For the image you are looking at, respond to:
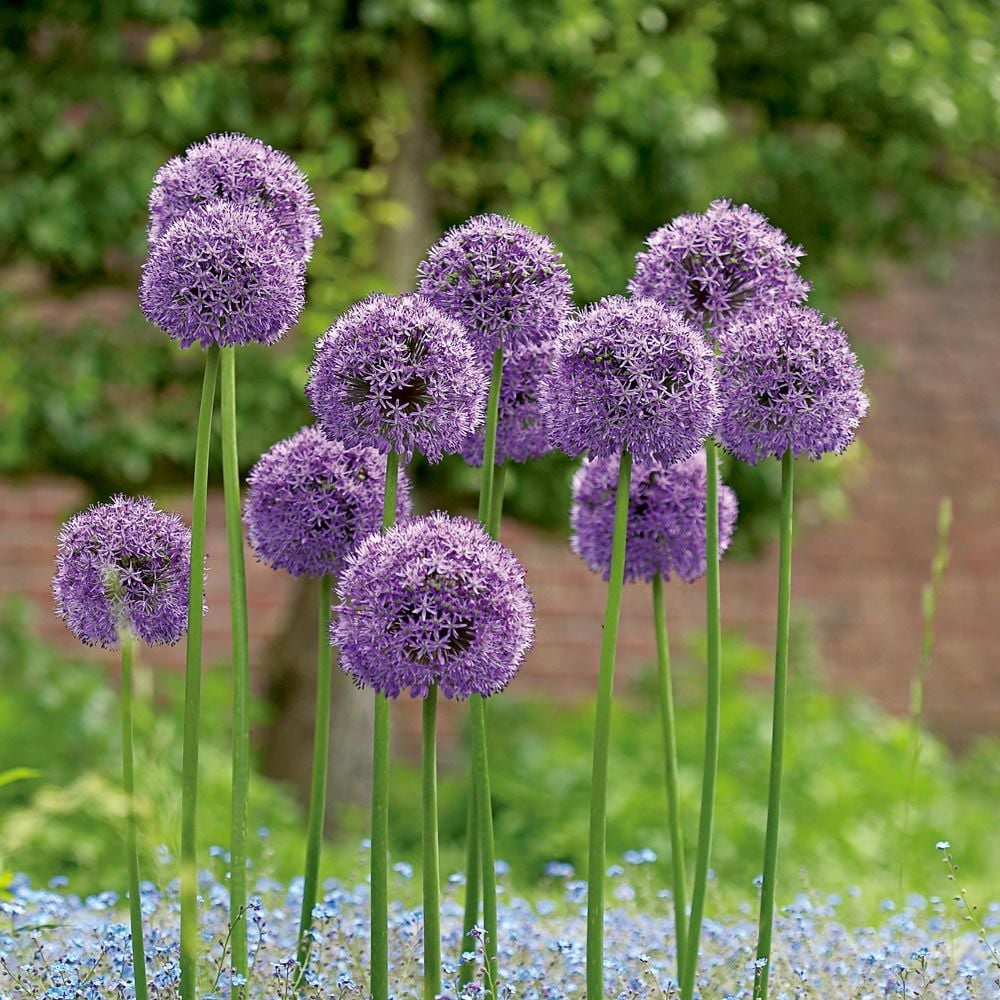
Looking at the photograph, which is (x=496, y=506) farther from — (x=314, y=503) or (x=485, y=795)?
(x=485, y=795)

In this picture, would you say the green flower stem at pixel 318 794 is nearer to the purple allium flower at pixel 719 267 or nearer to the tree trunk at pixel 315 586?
the purple allium flower at pixel 719 267

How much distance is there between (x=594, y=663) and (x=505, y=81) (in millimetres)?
3411

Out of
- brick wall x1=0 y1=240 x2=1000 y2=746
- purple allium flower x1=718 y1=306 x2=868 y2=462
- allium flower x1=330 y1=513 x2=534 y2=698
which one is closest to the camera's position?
allium flower x1=330 y1=513 x2=534 y2=698

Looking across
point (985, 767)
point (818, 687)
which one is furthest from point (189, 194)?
point (985, 767)

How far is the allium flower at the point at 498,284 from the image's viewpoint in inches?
86.9

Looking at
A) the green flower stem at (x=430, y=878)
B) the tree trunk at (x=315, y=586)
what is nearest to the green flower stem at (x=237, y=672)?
the green flower stem at (x=430, y=878)

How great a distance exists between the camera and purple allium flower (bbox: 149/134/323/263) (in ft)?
7.25

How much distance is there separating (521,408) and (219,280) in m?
0.61

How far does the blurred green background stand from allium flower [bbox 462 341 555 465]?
8.95 ft

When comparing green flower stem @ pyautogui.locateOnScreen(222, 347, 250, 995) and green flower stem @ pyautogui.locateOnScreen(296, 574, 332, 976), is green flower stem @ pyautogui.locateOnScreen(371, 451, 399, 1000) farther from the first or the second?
green flower stem @ pyautogui.locateOnScreen(296, 574, 332, 976)


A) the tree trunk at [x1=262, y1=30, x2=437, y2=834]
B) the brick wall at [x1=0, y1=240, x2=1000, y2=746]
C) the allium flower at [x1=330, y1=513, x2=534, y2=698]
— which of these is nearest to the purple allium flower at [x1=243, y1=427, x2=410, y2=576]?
the allium flower at [x1=330, y1=513, x2=534, y2=698]

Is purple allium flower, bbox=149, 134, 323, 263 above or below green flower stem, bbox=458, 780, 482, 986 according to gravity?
above

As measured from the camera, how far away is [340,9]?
17.6 ft

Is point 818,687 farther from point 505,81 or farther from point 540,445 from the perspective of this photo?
point 540,445
